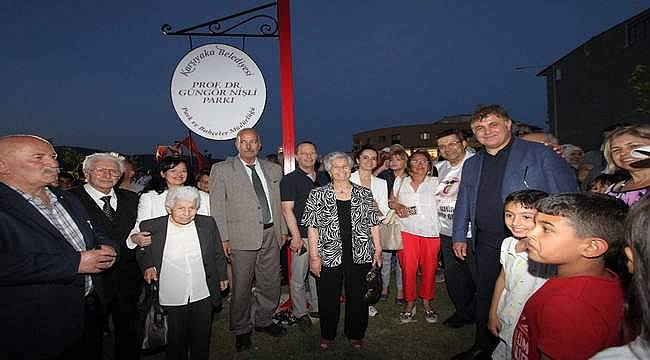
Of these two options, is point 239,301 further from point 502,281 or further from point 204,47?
point 204,47

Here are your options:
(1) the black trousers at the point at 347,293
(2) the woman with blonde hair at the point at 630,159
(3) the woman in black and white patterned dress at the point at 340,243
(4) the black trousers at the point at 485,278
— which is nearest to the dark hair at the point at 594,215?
(2) the woman with blonde hair at the point at 630,159

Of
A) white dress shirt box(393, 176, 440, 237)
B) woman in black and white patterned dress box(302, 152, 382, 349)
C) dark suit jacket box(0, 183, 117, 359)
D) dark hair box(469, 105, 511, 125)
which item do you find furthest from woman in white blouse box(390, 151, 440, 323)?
dark suit jacket box(0, 183, 117, 359)

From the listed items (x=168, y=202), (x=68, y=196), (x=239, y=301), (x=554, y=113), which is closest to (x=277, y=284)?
(x=239, y=301)

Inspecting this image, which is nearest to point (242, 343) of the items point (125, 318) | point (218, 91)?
point (125, 318)

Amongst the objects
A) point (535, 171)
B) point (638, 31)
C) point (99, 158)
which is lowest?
point (535, 171)

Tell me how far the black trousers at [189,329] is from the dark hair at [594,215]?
2624mm

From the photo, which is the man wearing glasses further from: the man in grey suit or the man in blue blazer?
the man in grey suit

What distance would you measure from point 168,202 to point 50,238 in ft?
2.92

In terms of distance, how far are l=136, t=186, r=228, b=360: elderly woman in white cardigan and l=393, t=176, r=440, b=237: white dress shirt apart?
245 centimetres

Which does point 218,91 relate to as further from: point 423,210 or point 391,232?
point 423,210

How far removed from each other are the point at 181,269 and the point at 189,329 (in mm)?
536

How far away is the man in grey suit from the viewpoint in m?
3.69

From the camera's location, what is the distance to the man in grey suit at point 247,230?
369cm

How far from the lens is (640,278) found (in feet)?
3.22
